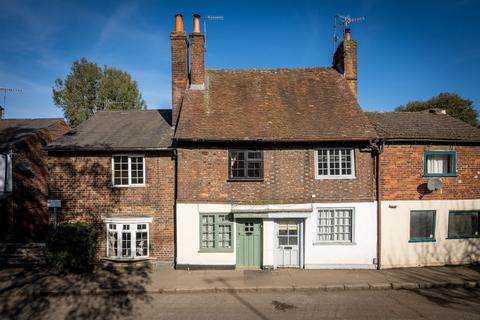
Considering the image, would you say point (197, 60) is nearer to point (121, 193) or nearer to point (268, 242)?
point (121, 193)

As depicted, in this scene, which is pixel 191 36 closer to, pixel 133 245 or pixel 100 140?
pixel 100 140

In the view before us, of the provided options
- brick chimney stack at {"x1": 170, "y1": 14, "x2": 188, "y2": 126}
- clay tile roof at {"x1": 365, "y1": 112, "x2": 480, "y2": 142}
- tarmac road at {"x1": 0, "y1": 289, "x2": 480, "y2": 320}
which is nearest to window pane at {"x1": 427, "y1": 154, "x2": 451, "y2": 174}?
clay tile roof at {"x1": 365, "y1": 112, "x2": 480, "y2": 142}

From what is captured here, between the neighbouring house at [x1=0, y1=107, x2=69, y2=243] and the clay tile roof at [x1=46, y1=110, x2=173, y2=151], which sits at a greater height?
the clay tile roof at [x1=46, y1=110, x2=173, y2=151]

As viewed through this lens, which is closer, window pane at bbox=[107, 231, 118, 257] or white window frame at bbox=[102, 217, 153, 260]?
white window frame at bbox=[102, 217, 153, 260]

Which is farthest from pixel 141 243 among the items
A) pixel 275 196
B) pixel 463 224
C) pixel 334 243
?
pixel 463 224

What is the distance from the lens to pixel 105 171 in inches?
456

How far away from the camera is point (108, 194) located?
11.5m

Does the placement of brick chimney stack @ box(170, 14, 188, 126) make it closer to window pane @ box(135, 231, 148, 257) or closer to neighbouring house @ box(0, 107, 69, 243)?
window pane @ box(135, 231, 148, 257)

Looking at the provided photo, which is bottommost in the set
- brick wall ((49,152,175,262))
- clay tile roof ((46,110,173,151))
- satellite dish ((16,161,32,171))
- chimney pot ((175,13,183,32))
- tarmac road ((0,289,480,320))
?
tarmac road ((0,289,480,320))

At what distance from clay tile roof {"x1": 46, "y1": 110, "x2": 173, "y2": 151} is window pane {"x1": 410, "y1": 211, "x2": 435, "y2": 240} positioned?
1152 cm

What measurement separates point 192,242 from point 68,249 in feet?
16.7

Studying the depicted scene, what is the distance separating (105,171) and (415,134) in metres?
14.2

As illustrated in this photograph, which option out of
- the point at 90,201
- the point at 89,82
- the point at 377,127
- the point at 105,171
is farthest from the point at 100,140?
the point at 89,82

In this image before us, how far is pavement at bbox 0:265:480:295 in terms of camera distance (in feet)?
30.7
